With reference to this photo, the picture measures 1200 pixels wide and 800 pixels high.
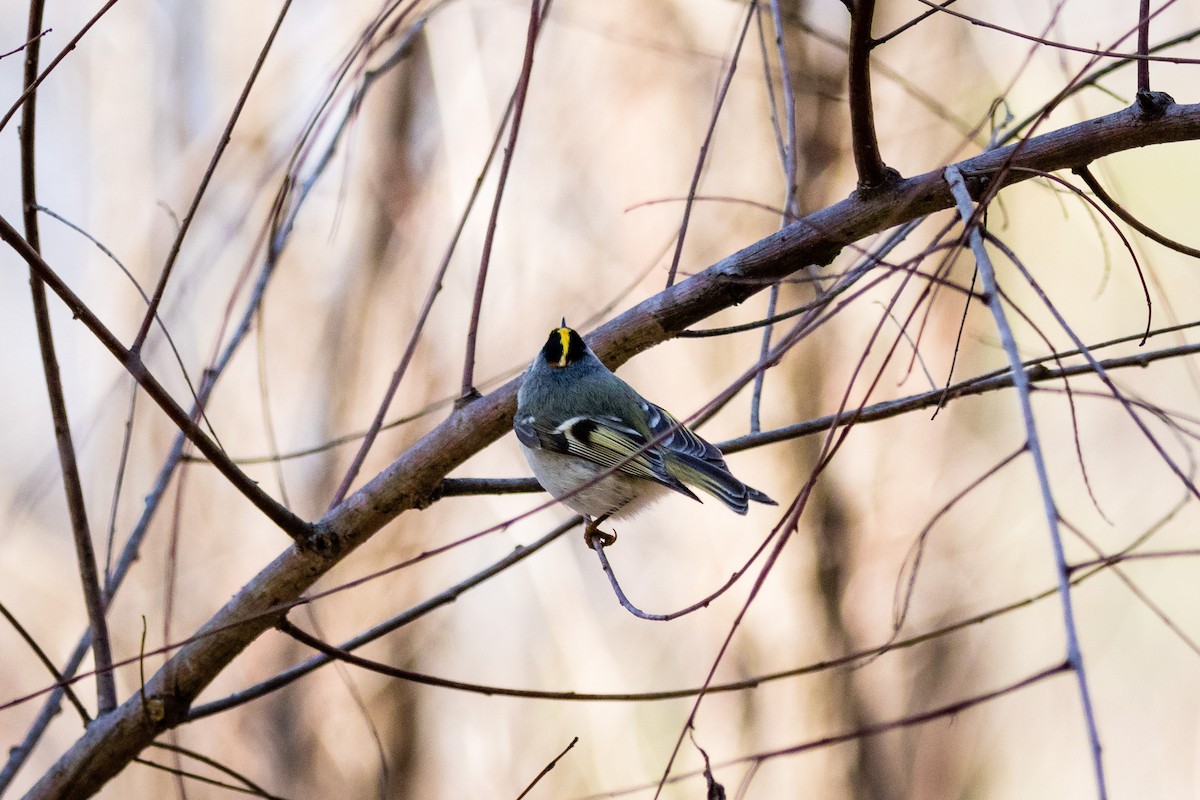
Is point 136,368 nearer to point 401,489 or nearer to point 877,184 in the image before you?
point 401,489

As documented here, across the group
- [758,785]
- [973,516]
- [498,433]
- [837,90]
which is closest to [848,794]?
[758,785]

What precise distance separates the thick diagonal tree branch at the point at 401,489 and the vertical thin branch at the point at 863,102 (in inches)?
0.9

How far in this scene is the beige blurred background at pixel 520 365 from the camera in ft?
→ 10.1

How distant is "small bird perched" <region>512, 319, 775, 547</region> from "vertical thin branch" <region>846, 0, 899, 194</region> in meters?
0.61

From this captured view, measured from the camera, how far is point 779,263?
1.09 metres

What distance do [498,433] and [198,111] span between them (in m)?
2.46

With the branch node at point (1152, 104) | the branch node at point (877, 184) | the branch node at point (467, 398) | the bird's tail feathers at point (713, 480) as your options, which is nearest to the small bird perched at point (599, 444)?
the bird's tail feathers at point (713, 480)

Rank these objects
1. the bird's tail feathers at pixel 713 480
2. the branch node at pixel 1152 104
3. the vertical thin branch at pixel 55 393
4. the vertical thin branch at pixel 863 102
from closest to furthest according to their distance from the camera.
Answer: the vertical thin branch at pixel 863 102
the branch node at pixel 1152 104
the vertical thin branch at pixel 55 393
the bird's tail feathers at pixel 713 480

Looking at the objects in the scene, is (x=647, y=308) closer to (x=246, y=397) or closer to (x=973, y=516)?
(x=246, y=397)

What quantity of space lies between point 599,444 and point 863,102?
0.99m

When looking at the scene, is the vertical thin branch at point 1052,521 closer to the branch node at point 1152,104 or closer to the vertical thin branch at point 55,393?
the branch node at point 1152,104

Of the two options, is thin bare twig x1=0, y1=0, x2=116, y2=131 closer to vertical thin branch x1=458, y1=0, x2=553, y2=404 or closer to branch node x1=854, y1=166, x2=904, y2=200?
vertical thin branch x1=458, y1=0, x2=553, y2=404

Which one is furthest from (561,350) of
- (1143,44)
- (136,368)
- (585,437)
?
(1143,44)

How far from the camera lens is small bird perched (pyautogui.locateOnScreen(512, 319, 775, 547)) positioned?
1639 millimetres
